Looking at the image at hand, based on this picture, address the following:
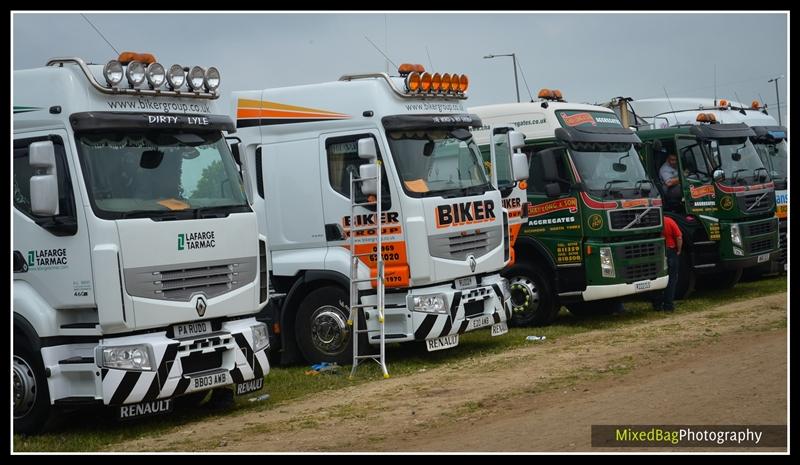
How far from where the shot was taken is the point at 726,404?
9.75 meters

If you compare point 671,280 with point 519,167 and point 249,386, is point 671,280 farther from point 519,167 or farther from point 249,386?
point 249,386

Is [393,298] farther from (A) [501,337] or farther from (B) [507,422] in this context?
(B) [507,422]

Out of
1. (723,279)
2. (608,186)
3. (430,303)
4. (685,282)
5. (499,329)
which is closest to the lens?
(430,303)

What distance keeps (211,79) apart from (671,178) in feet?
31.5

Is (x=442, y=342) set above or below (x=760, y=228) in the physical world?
below

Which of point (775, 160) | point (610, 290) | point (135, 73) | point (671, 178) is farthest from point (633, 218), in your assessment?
point (135, 73)

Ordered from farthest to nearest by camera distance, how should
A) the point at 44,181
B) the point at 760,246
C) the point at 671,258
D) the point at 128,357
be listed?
the point at 760,246
the point at 671,258
the point at 128,357
the point at 44,181

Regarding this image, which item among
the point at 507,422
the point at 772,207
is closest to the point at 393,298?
the point at 507,422

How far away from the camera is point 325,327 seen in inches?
531

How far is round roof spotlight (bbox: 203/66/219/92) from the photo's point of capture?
→ 432 inches

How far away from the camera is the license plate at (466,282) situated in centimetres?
1347

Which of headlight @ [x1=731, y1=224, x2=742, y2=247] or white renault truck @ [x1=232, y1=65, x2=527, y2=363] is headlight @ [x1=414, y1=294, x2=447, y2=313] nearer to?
white renault truck @ [x1=232, y1=65, x2=527, y2=363]

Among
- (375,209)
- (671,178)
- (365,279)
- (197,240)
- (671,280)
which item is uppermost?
(671,178)

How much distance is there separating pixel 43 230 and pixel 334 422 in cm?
297
